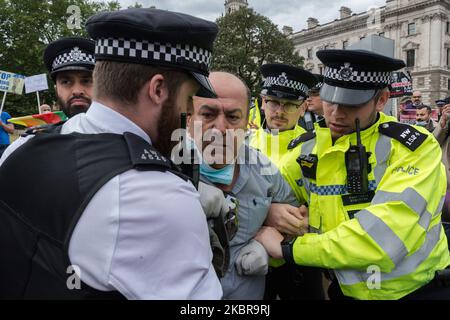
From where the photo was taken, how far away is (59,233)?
3.45 ft

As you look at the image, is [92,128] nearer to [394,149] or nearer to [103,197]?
[103,197]

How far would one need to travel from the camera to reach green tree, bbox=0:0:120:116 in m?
31.9

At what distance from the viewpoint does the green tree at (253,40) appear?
38.2 metres

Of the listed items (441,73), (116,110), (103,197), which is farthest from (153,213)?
(441,73)

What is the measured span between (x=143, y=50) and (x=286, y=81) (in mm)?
3109

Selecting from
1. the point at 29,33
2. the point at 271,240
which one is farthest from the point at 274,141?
the point at 29,33

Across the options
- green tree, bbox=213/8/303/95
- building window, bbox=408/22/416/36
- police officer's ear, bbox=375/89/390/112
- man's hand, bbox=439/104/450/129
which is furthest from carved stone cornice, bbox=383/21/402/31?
police officer's ear, bbox=375/89/390/112

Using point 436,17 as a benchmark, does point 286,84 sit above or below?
below

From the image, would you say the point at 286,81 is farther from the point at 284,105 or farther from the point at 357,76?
the point at 357,76

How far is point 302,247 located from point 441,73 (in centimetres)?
6068

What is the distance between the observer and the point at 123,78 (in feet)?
3.97

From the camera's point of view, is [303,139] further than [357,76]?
Yes

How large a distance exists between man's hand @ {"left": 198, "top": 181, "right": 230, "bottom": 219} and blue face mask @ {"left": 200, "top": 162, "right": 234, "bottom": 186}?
0.30 meters

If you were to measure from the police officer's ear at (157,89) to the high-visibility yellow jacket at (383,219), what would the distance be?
1185 millimetres
